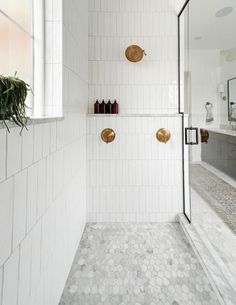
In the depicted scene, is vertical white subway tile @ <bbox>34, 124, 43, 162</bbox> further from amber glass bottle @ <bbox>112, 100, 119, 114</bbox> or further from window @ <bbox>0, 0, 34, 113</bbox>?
amber glass bottle @ <bbox>112, 100, 119, 114</bbox>

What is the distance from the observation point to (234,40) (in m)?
1.40

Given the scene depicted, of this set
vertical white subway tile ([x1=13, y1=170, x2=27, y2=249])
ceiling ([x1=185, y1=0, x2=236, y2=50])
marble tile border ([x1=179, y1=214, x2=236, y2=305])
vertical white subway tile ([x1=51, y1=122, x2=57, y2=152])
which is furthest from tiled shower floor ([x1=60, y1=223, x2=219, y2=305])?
ceiling ([x1=185, y1=0, x2=236, y2=50])

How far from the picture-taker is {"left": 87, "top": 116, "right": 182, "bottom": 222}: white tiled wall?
8.55ft

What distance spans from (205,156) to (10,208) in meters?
1.56

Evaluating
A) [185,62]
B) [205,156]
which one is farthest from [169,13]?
[205,156]

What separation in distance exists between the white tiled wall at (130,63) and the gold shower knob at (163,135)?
25cm

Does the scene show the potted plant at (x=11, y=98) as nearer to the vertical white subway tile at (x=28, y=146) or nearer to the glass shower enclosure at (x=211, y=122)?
the vertical white subway tile at (x=28, y=146)

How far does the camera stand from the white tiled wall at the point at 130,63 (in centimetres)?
260

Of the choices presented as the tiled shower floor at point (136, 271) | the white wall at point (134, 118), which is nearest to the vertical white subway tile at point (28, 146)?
the tiled shower floor at point (136, 271)

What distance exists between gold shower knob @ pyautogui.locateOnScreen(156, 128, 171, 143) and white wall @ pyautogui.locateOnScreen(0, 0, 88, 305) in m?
0.87

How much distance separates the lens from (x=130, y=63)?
2.64 meters

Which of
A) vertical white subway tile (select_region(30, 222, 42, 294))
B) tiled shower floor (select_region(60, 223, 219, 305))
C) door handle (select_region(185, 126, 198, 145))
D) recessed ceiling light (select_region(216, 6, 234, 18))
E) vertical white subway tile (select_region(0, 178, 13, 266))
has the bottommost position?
tiled shower floor (select_region(60, 223, 219, 305))

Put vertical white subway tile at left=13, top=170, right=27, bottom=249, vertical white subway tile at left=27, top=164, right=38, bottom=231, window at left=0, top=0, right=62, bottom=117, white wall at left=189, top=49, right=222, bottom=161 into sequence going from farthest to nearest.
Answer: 1. white wall at left=189, top=49, right=222, bottom=161
2. window at left=0, top=0, right=62, bottom=117
3. vertical white subway tile at left=27, top=164, right=38, bottom=231
4. vertical white subway tile at left=13, top=170, right=27, bottom=249

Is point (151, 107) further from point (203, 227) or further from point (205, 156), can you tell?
point (203, 227)
